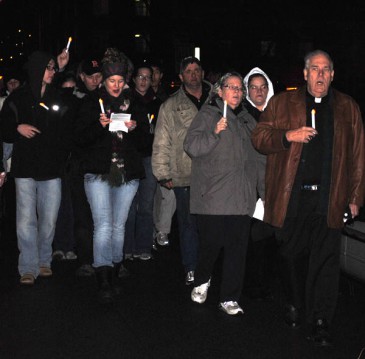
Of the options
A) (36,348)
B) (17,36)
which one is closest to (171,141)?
(36,348)

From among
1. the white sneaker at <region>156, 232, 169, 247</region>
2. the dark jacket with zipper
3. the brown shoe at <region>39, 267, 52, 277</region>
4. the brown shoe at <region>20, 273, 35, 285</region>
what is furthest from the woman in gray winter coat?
the white sneaker at <region>156, 232, 169, 247</region>

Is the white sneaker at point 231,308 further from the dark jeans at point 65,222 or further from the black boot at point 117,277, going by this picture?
the dark jeans at point 65,222

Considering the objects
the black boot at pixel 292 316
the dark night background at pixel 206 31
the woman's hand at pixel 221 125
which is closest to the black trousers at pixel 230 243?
the black boot at pixel 292 316

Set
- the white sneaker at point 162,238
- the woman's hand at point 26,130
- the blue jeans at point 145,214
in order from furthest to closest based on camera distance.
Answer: the white sneaker at point 162,238 < the blue jeans at point 145,214 < the woman's hand at point 26,130

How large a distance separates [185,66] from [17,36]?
85407 millimetres

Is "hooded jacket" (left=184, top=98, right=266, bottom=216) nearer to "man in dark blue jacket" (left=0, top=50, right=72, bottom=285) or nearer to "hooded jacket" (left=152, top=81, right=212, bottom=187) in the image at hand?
"hooded jacket" (left=152, top=81, right=212, bottom=187)

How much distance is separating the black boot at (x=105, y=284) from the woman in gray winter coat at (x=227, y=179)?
0.98 metres

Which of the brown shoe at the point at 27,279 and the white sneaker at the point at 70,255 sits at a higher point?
the brown shoe at the point at 27,279

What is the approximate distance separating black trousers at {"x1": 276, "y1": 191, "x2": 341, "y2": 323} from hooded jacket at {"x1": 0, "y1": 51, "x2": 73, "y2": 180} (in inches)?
105

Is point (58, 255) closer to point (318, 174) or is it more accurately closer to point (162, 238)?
point (162, 238)

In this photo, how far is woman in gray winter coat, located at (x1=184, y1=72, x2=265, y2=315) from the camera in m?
7.19

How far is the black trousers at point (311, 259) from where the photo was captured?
6.54m

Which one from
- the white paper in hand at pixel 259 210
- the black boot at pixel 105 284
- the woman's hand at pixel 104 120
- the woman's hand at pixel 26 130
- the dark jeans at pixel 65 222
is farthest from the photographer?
the dark jeans at pixel 65 222

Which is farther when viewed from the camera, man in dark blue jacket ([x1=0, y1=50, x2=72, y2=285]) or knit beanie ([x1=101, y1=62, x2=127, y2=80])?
man in dark blue jacket ([x1=0, y1=50, x2=72, y2=285])
